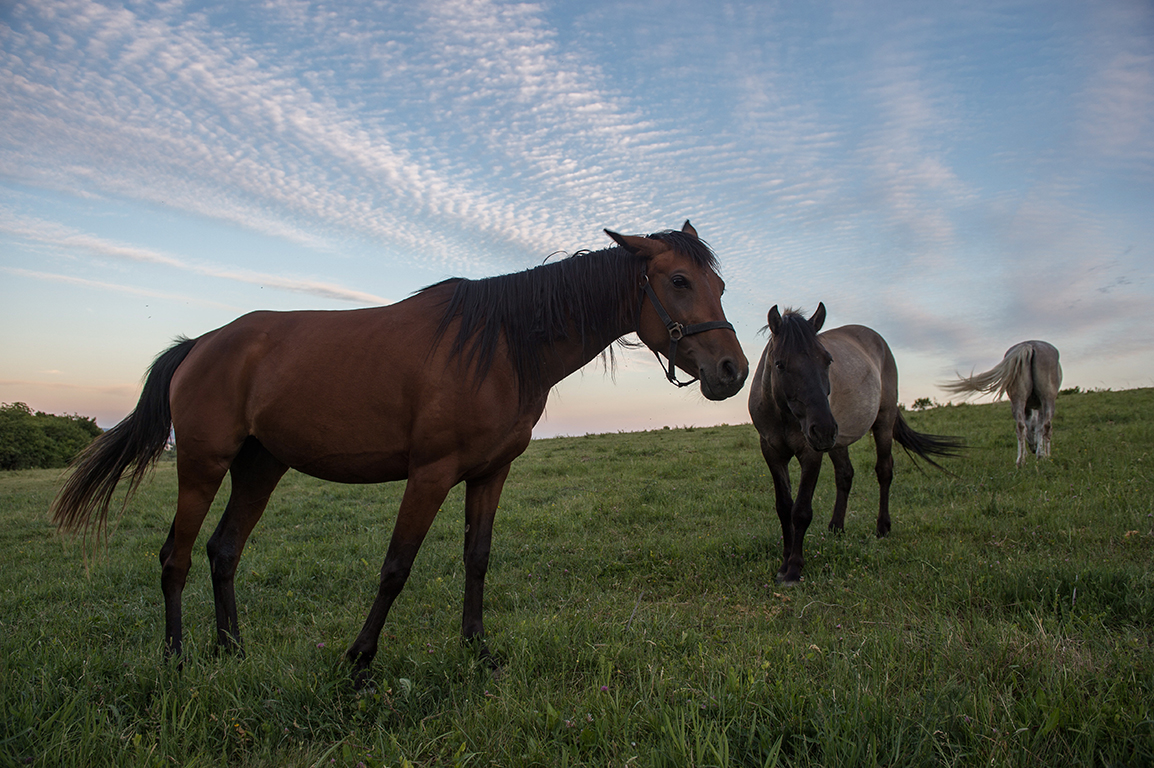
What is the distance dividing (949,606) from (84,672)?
5.20m

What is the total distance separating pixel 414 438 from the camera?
3.47 m

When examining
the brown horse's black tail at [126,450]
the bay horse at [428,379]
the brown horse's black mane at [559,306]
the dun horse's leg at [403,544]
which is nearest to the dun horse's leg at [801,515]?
the bay horse at [428,379]

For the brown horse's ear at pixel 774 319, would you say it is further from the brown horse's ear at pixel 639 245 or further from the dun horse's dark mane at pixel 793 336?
the brown horse's ear at pixel 639 245

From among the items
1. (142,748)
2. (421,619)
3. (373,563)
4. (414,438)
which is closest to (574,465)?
(373,563)

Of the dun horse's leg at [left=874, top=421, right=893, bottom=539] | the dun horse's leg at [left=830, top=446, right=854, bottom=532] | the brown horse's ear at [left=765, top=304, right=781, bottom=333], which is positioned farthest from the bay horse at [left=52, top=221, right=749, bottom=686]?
the dun horse's leg at [left=874, top=421, right=893, bottom=539]

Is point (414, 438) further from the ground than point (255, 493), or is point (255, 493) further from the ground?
point (414, 438)

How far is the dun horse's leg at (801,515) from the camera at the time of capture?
5223 mm

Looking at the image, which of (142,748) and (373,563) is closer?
(142,748)

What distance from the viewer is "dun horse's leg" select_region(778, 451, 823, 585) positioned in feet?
17.1

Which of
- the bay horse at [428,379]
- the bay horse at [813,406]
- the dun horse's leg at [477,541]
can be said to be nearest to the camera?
the bay horse at [428,379]

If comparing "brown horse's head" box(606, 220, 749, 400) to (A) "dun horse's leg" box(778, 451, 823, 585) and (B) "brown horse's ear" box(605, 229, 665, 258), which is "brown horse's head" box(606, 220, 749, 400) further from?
(A) "dun horse's leg" box(778, 451, 823, 585)

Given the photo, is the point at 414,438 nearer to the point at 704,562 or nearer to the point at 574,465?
the point at 704,562

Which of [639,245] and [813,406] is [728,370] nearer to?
[639,245]

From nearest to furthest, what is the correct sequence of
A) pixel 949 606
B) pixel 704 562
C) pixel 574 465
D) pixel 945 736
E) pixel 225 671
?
pixel 945 736
pixel 225 671
pixel 949 606
pixel 704 562
pixel 574 465
